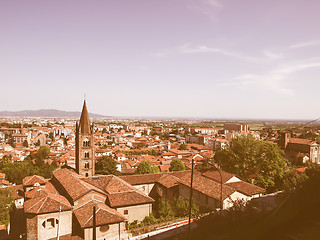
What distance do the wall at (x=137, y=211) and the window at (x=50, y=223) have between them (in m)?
5.83

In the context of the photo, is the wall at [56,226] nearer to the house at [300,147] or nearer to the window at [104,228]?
the window at [104,228]

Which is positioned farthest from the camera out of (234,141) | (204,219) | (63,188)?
(234,141)

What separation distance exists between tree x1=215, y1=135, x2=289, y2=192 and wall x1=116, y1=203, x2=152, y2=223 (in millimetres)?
14225

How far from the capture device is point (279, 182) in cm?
2925

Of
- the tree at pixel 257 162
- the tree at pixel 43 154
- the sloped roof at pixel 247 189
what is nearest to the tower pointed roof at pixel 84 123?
the tree at pixel 257 162

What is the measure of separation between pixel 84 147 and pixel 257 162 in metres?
24.6

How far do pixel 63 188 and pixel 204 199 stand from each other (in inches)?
636

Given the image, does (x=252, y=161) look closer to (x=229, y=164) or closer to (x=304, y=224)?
(x=229, y=164)

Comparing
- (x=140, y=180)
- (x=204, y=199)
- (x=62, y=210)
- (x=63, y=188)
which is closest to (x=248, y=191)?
(x=204, y=199)

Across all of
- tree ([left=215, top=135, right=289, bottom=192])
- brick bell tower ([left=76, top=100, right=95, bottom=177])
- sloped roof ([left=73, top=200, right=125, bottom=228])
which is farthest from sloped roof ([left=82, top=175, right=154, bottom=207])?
tree ([left=215, top=135, right=289, bottom=192])

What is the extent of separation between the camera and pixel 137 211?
24.2m

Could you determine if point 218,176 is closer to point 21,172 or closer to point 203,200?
point 203,200

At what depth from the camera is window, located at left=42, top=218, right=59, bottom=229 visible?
66.1ft

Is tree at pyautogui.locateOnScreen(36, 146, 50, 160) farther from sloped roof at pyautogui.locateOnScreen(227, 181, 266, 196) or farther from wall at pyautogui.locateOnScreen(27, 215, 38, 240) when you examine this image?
sloped roof at pyautogui.locateOnScreen(227, 181, 266, 196)
